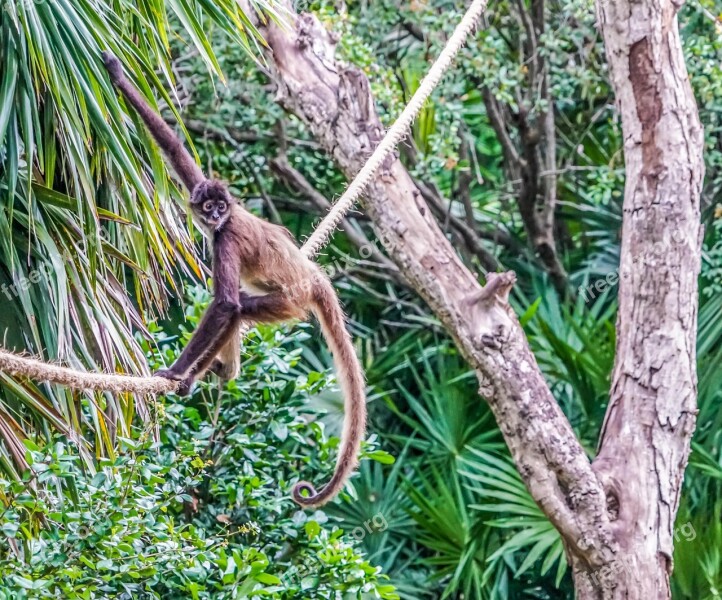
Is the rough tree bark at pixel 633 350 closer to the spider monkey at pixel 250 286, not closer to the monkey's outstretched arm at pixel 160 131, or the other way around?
the spider monkey at pixel 250 286

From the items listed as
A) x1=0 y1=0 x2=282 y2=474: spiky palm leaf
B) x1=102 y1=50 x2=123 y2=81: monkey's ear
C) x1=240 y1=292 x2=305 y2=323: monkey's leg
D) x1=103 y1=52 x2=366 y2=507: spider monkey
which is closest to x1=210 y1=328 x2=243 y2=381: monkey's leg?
x1=103 y1=52 x2=366 y2=507: spider monkey

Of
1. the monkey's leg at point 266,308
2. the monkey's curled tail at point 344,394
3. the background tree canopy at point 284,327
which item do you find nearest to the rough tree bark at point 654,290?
the background tree canopy at point 284,327

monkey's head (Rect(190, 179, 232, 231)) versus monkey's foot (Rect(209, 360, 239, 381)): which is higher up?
monkey's head (Rect(190, 179, 232, 231))

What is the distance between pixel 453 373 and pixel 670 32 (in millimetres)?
2801

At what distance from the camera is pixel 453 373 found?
6496mm

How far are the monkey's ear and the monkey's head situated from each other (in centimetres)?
45

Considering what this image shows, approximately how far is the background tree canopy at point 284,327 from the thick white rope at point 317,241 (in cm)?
41

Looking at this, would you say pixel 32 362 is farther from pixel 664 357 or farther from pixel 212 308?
pixel 664 357

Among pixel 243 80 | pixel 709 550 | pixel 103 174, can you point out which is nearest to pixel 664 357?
pixel 709 550

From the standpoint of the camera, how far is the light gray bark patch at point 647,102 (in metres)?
4.25

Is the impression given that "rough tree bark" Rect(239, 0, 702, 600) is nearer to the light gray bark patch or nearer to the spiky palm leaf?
the light gray bark patch

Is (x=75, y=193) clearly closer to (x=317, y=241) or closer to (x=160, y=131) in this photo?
(x=160, y=131)

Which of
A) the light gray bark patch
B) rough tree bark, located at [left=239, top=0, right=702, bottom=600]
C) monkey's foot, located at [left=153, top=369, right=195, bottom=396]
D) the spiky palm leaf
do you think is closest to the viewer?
monkey's foot, located at [left=153, top=369, right=195, bottom=396]

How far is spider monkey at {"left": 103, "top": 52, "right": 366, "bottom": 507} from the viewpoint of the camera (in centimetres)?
322
